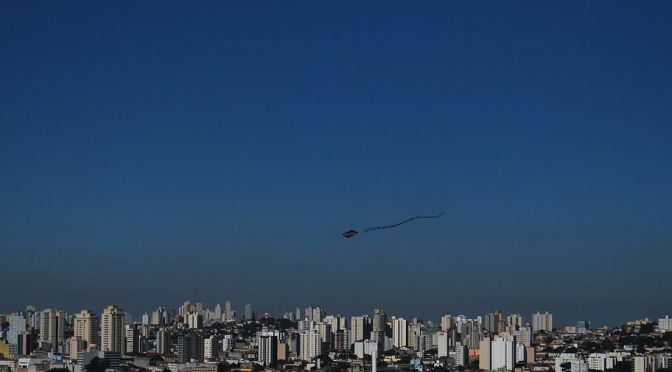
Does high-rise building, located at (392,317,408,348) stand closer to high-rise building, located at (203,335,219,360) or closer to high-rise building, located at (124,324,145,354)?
high-rise building, located at (203,335,219,360)

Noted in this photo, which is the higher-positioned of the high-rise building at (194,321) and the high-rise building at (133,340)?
the high-rise building at (194,321)

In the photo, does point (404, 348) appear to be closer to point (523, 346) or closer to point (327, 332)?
point (327, 332)

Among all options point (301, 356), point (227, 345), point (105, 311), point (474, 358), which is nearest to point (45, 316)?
point (105, 311)

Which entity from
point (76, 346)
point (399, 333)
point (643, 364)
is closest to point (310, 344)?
point (399, 333)

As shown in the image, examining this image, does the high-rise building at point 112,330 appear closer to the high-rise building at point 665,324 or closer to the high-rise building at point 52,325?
the high-rise building at point 52,325

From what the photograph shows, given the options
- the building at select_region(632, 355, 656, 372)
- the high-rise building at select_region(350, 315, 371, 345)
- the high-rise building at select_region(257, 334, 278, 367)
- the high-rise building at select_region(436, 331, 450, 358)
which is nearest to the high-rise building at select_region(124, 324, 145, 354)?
the high-rise building at select_region(257, 334, 278, 367)

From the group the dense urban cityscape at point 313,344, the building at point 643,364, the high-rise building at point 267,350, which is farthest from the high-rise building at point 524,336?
the building at point 643,364
